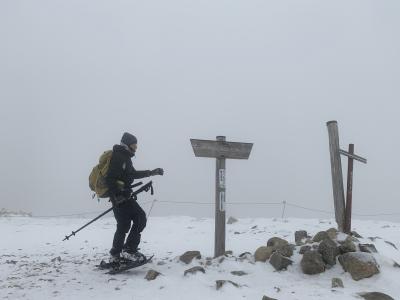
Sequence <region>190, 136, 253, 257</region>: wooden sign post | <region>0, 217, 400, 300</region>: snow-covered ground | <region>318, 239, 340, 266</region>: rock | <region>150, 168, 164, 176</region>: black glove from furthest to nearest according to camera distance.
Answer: <region>190, 136, 253, 257</region>: wooden sign post → <region>150, 168, 164, 176</region>: black glove → <region>318, 239, 340, 266</region>: rock → <region>0, 217, 400, 300</region>: snow-covered ground

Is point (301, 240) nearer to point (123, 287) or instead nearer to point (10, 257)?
point (123, 287)

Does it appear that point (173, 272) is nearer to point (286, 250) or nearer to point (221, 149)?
point (286, 250)

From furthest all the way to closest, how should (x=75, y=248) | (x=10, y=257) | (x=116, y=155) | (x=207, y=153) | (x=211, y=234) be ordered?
(x=211, y=234)
(x=75, y=248)
(x=10, y=257)
(x=207, y=153)
(x=116, y=155)

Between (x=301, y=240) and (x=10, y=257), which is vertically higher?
(x=301, y=240)

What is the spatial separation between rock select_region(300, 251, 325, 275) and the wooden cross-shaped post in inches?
58.1

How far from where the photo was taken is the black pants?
24.6 feet

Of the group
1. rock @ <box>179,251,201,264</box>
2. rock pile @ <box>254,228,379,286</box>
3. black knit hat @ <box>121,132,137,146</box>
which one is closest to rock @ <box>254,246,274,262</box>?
rock pile @ <box>254,228,379,286</box>

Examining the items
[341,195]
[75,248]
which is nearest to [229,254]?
[341,195]

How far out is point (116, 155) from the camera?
7.34 metres

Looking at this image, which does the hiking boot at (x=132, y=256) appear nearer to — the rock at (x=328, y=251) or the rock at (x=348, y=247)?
the rock at (x=328, y=251)

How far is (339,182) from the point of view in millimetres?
8391

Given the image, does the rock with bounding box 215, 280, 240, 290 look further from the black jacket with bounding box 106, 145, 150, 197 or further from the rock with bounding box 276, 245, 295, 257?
the black jacket with bounding box 106, 145, 150, 197

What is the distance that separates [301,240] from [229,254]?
1.47 metres

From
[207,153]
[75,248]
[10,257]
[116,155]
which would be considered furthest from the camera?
[75,248]
